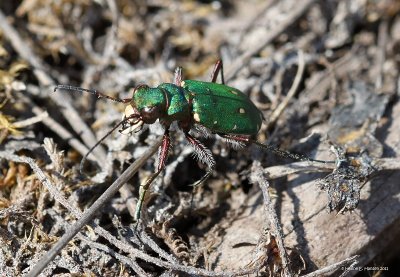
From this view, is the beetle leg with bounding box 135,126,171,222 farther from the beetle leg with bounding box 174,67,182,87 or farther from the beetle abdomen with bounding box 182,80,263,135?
the beetle leg with bounding box 174,67,182,87

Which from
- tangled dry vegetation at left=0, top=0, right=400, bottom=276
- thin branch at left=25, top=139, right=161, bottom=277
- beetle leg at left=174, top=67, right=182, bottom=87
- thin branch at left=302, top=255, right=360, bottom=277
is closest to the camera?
thin branch at left=25, top=139, right=161, bottom=277

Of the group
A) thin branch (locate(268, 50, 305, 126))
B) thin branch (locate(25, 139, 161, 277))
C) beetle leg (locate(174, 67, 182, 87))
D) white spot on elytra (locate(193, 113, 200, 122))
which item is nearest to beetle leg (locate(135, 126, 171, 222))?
thin branch (locate(25, 139, 161, 277))

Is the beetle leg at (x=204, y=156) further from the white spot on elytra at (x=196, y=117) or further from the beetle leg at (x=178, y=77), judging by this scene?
the beetle leg at (x=178, y=77)

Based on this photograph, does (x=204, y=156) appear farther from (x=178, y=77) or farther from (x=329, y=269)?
(x=329, y=269)

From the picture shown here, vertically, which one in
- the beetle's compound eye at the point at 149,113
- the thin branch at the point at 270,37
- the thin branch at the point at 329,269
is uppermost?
the thin branch at the point at 270,37

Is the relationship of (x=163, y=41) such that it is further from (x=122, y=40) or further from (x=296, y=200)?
(x=296, y=200)

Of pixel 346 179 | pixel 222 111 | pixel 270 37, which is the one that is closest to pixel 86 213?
pixel 222 111

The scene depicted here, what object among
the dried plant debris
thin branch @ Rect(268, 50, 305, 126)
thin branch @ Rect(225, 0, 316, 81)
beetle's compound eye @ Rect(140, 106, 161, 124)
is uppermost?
thin branch @ Rect(225, 0, 316, 81)

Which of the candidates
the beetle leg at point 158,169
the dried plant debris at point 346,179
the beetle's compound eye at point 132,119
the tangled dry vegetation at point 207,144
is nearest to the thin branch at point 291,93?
the tangled dry vegetation at point 207,144
